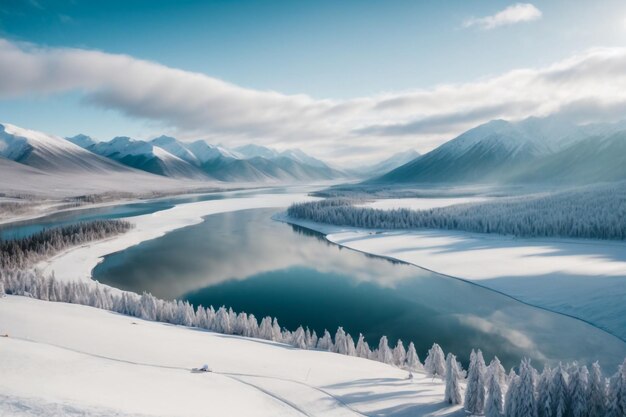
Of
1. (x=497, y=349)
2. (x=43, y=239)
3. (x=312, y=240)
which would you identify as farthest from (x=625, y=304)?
(x=43, y=239)

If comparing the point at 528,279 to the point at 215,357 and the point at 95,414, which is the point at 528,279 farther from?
the point at 95,414

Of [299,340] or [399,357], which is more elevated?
[299,340]

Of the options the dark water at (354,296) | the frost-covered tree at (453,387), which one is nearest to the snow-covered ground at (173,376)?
the frost-covered tree at (453,387)

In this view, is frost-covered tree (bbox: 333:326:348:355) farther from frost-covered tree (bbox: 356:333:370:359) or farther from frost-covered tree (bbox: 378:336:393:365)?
frost-covered tree (bbox: 378:336:393:365)

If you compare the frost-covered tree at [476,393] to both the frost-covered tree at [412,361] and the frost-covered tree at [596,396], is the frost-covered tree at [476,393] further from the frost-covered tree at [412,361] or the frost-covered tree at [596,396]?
the frost-covered tree at [412,361]

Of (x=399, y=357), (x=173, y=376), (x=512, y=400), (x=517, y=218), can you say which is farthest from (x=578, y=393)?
(x=517, y=218)

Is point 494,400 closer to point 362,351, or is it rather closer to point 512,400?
point 512,400

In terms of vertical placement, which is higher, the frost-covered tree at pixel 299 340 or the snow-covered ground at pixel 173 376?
the snow-covered ground at pixel 173 376
